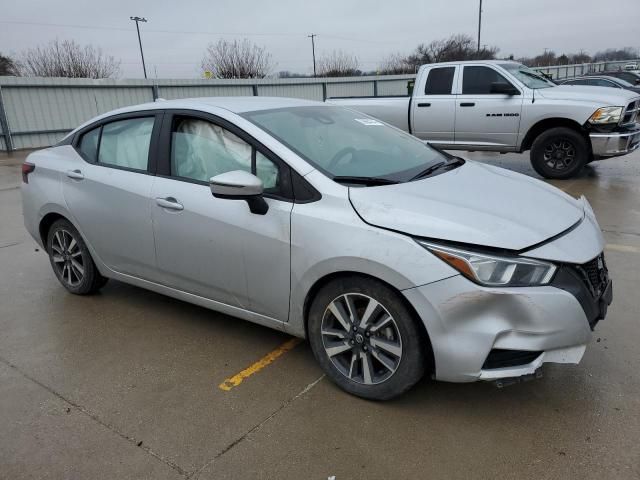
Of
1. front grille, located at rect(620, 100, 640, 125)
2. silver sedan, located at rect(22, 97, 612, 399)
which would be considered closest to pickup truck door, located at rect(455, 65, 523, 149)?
front grille, located at rect(620, 100, 640, 125)

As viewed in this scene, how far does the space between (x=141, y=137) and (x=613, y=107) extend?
7071mm

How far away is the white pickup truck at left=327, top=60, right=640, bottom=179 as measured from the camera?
7926 millimetres

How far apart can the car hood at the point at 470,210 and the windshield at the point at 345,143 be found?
0.25m

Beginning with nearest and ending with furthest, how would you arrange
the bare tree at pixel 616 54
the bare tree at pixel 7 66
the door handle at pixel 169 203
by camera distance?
the door handle at pixel 169 203 → the bare tree at pixel 7 66 → the bare tree at pixel 616 54

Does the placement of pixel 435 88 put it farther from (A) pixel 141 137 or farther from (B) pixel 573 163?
(A) pixel 141 137

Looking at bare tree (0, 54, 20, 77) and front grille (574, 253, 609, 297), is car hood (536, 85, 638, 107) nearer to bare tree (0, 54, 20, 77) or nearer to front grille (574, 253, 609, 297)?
front grille (574, 253, 609, 297)

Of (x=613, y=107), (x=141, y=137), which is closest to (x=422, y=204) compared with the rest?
(x=141, y=137)

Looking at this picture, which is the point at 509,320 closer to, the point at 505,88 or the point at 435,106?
the point at 505,88

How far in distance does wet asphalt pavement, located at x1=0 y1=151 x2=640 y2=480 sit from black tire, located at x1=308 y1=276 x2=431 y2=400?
0.42 feet

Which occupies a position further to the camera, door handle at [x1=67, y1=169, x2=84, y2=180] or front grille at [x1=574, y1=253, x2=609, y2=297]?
door handle at [x1=67, y1=169, x2=84, y2=180]

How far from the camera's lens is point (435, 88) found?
9469 millimetres

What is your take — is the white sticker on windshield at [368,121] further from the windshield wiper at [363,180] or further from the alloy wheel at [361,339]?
the alloy wheel at [361,339]

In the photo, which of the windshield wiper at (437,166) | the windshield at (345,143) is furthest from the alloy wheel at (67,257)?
the windshield wiper at (437,166)

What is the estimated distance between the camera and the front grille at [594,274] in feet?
8.34
